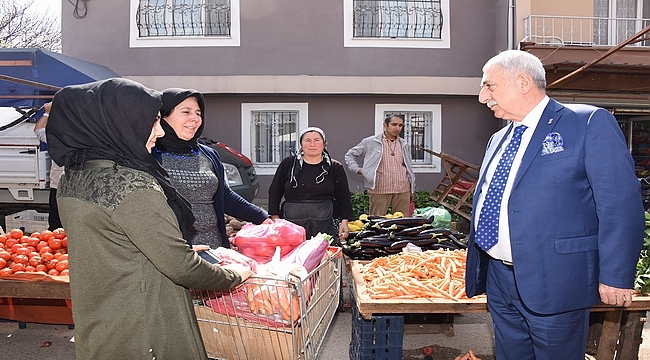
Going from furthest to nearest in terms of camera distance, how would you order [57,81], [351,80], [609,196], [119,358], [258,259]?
[351,80] → [57,81] → [258,259] → [609,196] → [119,358]

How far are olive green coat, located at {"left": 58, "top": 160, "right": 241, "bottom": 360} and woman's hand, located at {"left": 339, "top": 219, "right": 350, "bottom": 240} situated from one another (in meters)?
3.49

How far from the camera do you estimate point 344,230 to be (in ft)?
18.7

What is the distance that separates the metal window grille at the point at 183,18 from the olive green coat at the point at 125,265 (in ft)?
38.1

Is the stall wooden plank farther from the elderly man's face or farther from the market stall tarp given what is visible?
the market stall tarp

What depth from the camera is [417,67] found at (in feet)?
43.0

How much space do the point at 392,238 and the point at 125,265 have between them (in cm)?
381

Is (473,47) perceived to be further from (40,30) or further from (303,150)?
(40,30)

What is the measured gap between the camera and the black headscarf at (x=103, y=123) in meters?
1.98

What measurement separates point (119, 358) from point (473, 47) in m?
12.6

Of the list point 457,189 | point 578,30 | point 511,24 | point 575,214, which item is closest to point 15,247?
point 575,214

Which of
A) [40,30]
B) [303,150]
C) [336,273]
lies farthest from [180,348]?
[40,30]

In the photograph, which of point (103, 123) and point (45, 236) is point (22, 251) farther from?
point (103, 123)

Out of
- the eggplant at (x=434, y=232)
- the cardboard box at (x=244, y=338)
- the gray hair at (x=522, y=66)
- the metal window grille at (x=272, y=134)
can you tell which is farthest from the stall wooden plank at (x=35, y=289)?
the metal window grille at (x=272, y=134)

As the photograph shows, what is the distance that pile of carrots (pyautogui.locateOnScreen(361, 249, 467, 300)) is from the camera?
3.81 meters
